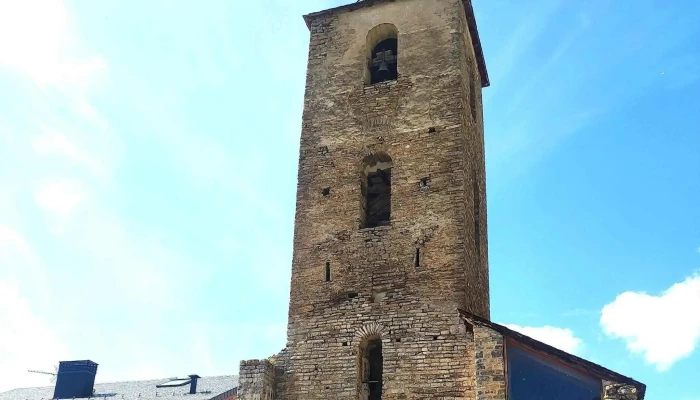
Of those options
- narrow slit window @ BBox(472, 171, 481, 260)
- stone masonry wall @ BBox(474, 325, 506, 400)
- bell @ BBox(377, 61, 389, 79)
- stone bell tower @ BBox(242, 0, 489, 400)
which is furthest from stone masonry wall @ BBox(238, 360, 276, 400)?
bell @ BBox(377, 61, 389, 79)

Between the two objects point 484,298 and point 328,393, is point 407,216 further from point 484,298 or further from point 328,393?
point 328,393

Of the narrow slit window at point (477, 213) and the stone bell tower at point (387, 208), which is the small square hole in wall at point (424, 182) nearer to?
the stone bell tower at point (387, 208)

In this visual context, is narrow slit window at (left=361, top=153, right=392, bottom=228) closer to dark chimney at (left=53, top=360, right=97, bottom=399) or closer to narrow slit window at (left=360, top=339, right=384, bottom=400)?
narrow slit window at (left=360, top=339, right=384, bottom=400)

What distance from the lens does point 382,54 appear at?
16516 millimetres

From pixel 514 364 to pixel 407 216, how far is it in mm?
3478

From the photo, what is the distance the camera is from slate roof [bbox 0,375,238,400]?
2139 centimetres

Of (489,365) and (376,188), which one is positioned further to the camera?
(376,188)

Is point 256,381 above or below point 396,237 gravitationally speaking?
below

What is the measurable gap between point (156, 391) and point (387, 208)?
11726 millimetres

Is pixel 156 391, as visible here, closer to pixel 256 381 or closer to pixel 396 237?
pixel 256 381

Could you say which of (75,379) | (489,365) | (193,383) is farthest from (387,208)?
(75,379)

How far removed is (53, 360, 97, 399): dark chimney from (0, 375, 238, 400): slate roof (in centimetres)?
32

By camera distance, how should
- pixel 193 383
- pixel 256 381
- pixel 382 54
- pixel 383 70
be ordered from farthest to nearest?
pixel 193 383 → pixel 382 54 → pixel 383 70 → pixel 256 381

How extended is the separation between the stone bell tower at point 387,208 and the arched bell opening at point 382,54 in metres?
0.03
